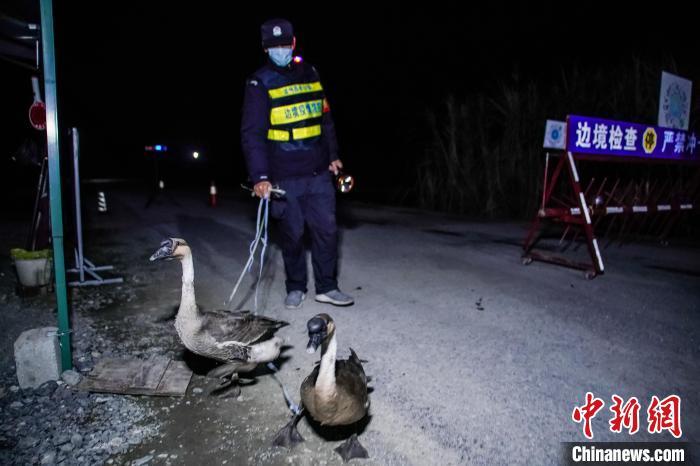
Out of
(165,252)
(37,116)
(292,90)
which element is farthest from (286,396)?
(37,116)

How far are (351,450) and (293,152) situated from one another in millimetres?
3060

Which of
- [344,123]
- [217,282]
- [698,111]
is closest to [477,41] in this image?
[344,123]

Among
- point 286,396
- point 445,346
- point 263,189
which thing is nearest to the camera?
point 286,396

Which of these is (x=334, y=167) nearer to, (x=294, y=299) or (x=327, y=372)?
(x=294, y=299)

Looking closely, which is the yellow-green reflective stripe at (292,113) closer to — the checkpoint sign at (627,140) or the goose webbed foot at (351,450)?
the goose webbed foot at (351,450)

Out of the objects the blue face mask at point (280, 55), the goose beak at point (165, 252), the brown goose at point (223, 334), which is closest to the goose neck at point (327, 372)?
the brown goose at point (223, 334)

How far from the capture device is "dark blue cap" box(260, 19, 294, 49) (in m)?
4.39

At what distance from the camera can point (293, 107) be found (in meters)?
4.56

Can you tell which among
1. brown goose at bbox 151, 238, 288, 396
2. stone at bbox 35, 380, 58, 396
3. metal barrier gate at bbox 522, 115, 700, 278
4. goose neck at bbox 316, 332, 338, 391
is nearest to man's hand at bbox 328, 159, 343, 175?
brown goose at bbox 151, 238, 288, 396

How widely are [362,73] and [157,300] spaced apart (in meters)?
21.0

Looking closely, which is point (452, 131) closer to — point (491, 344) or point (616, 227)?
point (616, 227)

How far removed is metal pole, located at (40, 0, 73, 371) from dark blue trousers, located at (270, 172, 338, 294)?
6.53ft

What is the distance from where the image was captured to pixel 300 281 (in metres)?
4.99

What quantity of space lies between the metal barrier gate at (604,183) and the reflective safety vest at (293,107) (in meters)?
3.52
